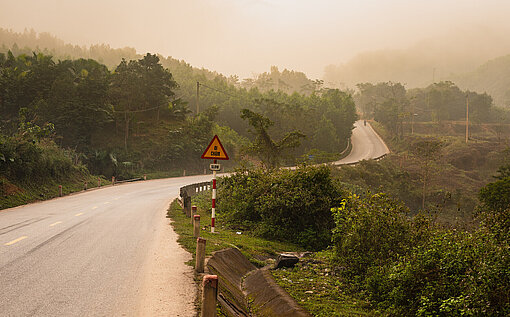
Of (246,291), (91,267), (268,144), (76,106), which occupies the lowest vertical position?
(246,291)

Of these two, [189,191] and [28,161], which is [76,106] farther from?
[189,191]

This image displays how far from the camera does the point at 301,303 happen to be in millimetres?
7988

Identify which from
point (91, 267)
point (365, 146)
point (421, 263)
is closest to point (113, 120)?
point (91, 267)

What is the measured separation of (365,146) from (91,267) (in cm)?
8945

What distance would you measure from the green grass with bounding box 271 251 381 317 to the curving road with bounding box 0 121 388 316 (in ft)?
7.75

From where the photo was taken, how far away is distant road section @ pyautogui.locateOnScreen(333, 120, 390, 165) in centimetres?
7931

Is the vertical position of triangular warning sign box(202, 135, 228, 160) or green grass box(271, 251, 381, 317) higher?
triangular warning sign box(202, 135, 228, 160)

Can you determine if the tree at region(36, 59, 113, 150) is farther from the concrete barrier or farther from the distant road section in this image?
the distant road section

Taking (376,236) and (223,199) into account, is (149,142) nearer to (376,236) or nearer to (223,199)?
(223,199)

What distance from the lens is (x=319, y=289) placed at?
9305 mm

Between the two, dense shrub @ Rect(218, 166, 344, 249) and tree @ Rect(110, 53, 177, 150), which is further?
tree @ Rect(110, 53, 177, 150)

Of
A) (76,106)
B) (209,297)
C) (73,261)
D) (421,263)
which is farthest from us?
(76,106)

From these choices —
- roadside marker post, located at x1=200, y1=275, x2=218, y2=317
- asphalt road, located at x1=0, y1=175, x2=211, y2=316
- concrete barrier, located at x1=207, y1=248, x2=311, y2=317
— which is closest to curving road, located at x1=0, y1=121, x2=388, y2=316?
asphalt road, located at x1=0, y1=175, x2=211, y2=316

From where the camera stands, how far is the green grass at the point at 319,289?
7.77 m
